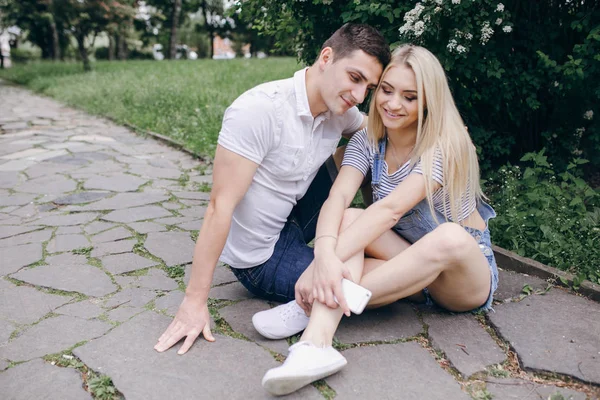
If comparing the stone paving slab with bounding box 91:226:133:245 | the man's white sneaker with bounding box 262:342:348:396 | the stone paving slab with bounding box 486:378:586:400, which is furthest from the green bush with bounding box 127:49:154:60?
the stone paving slab with bounding box 486:378:586:400

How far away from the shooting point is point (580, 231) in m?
3.52

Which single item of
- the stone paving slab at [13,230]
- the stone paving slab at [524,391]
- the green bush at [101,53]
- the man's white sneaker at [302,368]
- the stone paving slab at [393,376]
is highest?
the green bush at [101,53]

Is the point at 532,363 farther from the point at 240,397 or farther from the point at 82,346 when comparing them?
the point at 82,346

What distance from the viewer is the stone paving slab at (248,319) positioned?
2.52m

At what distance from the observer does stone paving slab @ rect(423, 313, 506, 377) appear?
2.40 metres

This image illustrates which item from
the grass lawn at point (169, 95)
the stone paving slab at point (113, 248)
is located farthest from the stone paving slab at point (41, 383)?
the grass lawn at point (169, 95)

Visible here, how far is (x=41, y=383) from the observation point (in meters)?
2.20

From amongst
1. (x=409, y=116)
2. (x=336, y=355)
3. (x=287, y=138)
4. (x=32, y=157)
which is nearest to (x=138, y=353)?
(x=336, y=355)

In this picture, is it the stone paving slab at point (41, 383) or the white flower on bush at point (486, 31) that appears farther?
the white flower on bush at point (486, 31)

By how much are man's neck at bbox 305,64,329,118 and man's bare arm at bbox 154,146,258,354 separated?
0.44 metres

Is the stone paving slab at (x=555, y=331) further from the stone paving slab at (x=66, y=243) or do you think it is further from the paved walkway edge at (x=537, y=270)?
the stone paving slab at (x=66, y=243)

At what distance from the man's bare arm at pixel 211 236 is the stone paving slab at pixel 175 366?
0.23ft

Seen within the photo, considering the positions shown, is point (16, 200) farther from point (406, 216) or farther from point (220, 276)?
point (406, 216)

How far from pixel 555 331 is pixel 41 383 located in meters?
2.28
